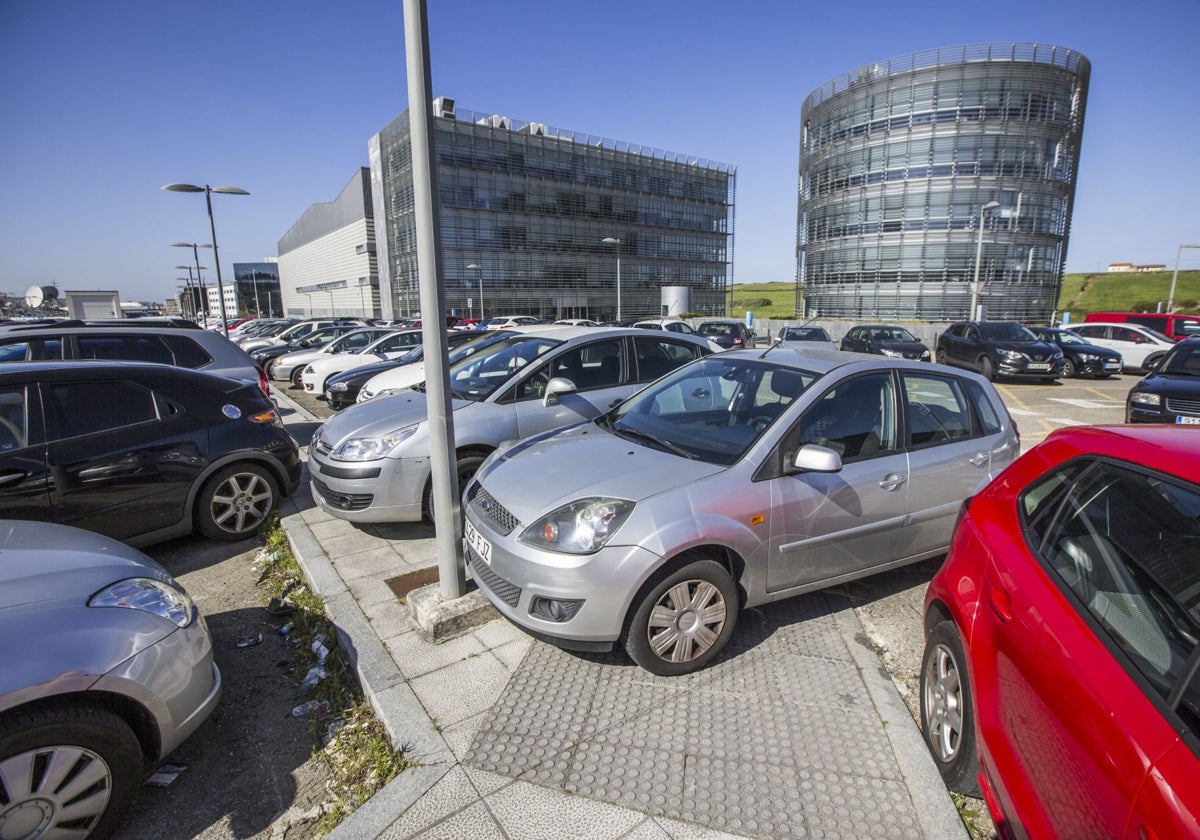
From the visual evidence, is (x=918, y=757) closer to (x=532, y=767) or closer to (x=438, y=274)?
(x=532, y=767)

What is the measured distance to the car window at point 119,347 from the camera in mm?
6914

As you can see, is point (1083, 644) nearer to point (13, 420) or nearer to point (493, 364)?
point (493, 364)

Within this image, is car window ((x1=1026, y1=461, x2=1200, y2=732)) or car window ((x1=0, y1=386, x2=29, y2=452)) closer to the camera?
car window ((x1=1026, y1=461, x2=1200, y2=732))

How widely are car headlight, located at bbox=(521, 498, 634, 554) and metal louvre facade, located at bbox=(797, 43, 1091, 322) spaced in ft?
141

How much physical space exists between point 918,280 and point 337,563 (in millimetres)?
43239

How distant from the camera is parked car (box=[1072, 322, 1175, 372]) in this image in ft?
60.3

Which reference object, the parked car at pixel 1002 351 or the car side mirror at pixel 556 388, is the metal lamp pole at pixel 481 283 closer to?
the parked car at pixel 1002 351

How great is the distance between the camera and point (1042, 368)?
15.6m

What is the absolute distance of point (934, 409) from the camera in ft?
13.4

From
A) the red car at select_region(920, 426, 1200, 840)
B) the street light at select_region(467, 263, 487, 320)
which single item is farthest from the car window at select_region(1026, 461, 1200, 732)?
the street light at select_region(467, 263, 487, 320)

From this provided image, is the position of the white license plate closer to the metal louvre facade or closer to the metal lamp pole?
the metal louvre facade

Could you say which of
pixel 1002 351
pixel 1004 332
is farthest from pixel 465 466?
pixel 1004 332

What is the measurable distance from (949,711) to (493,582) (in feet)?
7.13

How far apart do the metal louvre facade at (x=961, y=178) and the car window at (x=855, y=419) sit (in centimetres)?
4123
